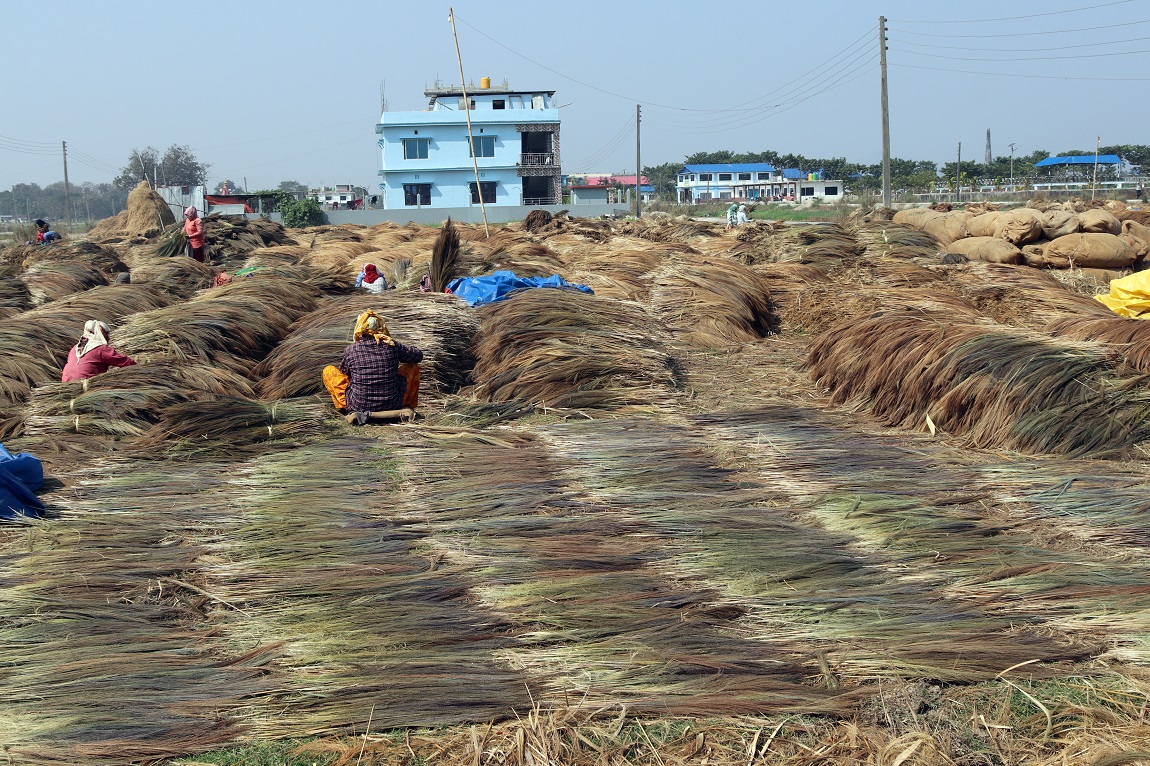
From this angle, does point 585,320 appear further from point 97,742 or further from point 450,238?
point 97,742

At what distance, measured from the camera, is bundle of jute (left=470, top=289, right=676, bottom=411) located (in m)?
7.37

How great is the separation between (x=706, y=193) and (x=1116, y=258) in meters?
67.1

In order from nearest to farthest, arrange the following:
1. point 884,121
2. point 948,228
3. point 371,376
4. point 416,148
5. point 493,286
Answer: point 371,376
point 493,286
point 948,228
point 884,121
point 416,148

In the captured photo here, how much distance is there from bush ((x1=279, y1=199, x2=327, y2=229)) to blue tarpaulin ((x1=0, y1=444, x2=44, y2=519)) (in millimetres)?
31051

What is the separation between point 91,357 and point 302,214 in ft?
94.5

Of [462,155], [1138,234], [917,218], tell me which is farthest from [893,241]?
[462,155]

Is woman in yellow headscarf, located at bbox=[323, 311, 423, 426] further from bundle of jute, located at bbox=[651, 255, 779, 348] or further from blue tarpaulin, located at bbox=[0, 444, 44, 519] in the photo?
bundle of jute, located at bbox=[651, 255, 779, 348]

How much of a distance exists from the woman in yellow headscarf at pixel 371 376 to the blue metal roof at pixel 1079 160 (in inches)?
2147

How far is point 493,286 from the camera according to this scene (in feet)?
33.3

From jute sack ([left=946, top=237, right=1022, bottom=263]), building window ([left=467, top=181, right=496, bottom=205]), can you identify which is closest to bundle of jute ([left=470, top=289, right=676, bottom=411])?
jute sack ([left=946, top=237, right=1022, bottom=263])

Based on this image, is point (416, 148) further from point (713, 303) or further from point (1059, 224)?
point (713, 303)

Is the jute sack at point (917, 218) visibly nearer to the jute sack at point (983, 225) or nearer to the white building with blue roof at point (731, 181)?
the jute sack at point (983, 225)

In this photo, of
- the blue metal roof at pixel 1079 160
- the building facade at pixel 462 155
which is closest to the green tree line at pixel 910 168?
the blue metal roof at pixel 1079 160

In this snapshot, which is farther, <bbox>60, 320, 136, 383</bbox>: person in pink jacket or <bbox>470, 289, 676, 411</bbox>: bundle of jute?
<bbox>60, 320, 136, 383</bbox>: person in pink jacket
